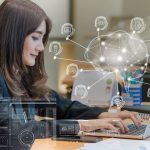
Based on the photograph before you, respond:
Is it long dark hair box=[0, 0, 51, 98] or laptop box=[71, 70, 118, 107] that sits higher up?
long dark hair box=[0, 0, 51, 98]

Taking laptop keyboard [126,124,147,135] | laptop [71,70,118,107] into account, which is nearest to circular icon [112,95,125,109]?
laptop [71,70,118,107]

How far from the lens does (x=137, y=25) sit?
260 centimetres

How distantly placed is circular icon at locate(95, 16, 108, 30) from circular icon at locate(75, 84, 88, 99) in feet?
1.35

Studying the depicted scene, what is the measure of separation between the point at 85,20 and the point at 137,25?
0.35m

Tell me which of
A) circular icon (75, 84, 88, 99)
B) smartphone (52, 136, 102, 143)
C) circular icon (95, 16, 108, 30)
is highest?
circular icon (95, 16, 108, 30)

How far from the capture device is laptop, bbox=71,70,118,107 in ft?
8.29

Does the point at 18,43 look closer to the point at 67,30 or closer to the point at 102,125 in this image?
the point at 102,125

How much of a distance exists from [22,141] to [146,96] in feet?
3.94

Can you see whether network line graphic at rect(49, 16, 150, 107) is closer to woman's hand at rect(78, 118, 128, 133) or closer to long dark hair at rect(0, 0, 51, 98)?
long dark hair at rect(0, 0, 51, 98)

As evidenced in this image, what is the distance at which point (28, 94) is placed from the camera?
1.91 metres

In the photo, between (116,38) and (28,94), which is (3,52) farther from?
(116,38)

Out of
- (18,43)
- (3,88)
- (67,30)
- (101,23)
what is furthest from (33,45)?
(101,23)

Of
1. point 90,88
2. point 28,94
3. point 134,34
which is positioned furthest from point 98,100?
point 28,94

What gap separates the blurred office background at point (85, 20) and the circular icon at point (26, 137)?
3.14ft
